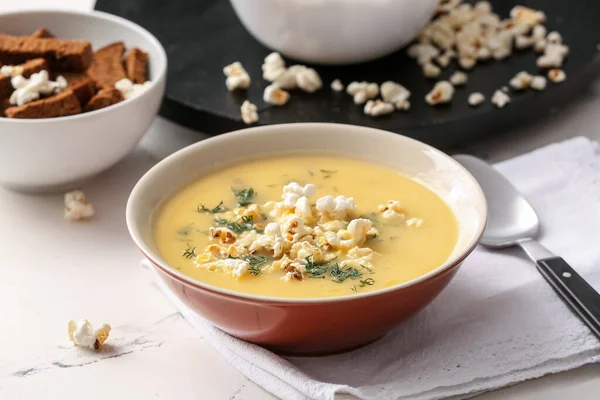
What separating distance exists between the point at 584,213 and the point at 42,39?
1.01 meters

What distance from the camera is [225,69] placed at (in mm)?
1898

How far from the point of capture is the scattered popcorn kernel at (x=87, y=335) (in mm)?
1284

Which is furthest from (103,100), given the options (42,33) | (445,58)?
(445,58)

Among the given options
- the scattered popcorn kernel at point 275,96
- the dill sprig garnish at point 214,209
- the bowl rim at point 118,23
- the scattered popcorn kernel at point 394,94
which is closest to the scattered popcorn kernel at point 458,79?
the scattered popcorn kernel at point 394,94

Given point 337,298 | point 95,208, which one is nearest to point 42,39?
point 95,208

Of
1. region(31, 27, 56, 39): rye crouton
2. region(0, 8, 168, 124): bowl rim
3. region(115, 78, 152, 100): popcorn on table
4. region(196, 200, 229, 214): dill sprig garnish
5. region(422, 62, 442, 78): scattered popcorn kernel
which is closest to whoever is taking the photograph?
region(196, 200, 229, 214): dill sprig garnish

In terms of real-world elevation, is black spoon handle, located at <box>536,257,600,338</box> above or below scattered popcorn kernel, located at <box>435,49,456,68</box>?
above

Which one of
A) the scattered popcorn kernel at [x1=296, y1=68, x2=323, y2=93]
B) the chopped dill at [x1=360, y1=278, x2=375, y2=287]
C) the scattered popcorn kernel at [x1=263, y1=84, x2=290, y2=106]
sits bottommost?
the scattered popcorn kernel at [x1=263, y1=84, x2=290, y2=106]

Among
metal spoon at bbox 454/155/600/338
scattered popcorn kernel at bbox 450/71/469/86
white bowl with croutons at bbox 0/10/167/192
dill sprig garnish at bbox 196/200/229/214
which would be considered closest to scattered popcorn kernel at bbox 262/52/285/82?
white bowl with croutons at bbox 0/10/167/192

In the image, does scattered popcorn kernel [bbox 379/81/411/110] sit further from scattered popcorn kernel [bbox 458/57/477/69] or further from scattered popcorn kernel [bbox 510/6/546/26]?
scattered popcorn kernel [bbox 510/6/546/26]

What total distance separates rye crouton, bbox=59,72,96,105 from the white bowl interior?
0.17 m

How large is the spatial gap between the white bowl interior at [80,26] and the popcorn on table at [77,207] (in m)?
0.37

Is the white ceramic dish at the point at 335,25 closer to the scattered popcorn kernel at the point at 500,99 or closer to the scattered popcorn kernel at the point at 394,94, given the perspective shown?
the scattered popcorn kernel at the point at 394,94

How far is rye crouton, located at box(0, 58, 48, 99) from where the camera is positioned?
1612 millimetres
